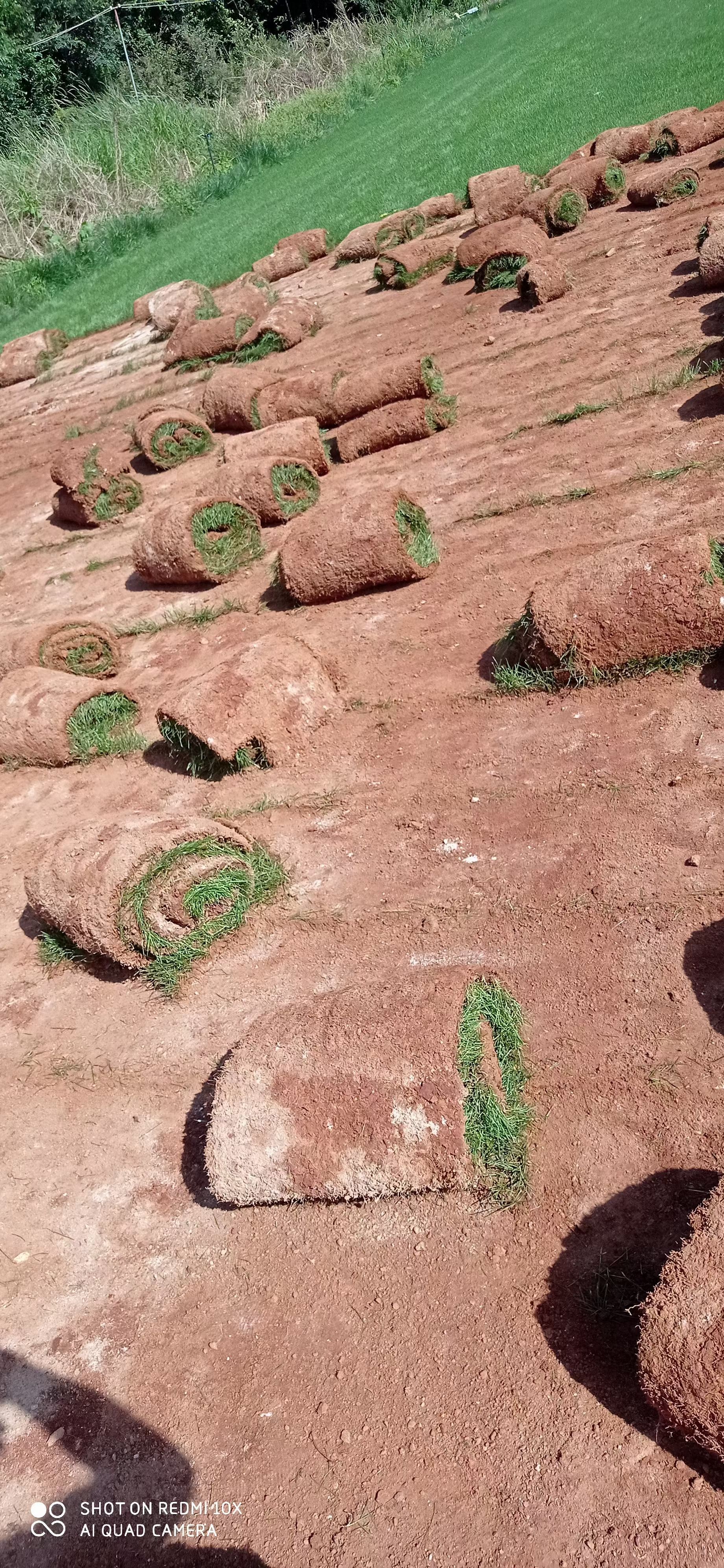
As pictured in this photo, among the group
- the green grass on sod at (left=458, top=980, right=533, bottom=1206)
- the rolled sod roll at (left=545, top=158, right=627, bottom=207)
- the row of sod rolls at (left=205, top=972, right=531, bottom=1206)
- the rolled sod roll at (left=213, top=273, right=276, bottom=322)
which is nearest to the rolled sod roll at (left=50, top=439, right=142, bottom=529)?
the rolled sod roll at (left=213, top=273, right=276, bottom=322)

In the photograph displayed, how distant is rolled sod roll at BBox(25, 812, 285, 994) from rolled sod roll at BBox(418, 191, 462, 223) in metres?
16.7

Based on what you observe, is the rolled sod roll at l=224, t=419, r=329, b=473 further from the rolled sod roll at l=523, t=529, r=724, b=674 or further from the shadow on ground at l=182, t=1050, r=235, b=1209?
the shadow on ground at l=182, t=1050, r=235, b=1209

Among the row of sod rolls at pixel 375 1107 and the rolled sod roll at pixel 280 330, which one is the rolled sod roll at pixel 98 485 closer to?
the rolled sod roll at pixel 280 330

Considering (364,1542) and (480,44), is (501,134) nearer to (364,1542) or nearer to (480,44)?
(480,44)

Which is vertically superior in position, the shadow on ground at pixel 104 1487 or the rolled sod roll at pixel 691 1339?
the rolled sod roll at pixel 691 1339

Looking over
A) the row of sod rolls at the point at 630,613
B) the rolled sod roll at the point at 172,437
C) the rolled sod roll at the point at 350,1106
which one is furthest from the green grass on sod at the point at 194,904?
the rolled sod roll at the point at 172,437

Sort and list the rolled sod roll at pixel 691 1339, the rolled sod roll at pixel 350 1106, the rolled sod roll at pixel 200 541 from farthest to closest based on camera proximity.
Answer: the rolled sod roll at pixel 200 541 < the rolled sod roll at pixel 350 1106 < the rolled sod roll at pixel 691 1339

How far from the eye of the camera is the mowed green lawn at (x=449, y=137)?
762 inches

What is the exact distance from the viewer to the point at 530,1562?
2.76m

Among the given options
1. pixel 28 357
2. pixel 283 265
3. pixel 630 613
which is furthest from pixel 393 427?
pixel 28 357

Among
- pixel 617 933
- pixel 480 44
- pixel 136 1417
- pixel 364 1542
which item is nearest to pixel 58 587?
pixel 617 933

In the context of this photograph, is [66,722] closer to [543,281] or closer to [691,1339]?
[691,1339]

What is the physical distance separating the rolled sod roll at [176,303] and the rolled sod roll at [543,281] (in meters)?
7.91

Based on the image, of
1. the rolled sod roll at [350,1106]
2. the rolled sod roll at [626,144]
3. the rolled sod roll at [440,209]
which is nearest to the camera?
the rolled sod roll at [350,1106]
